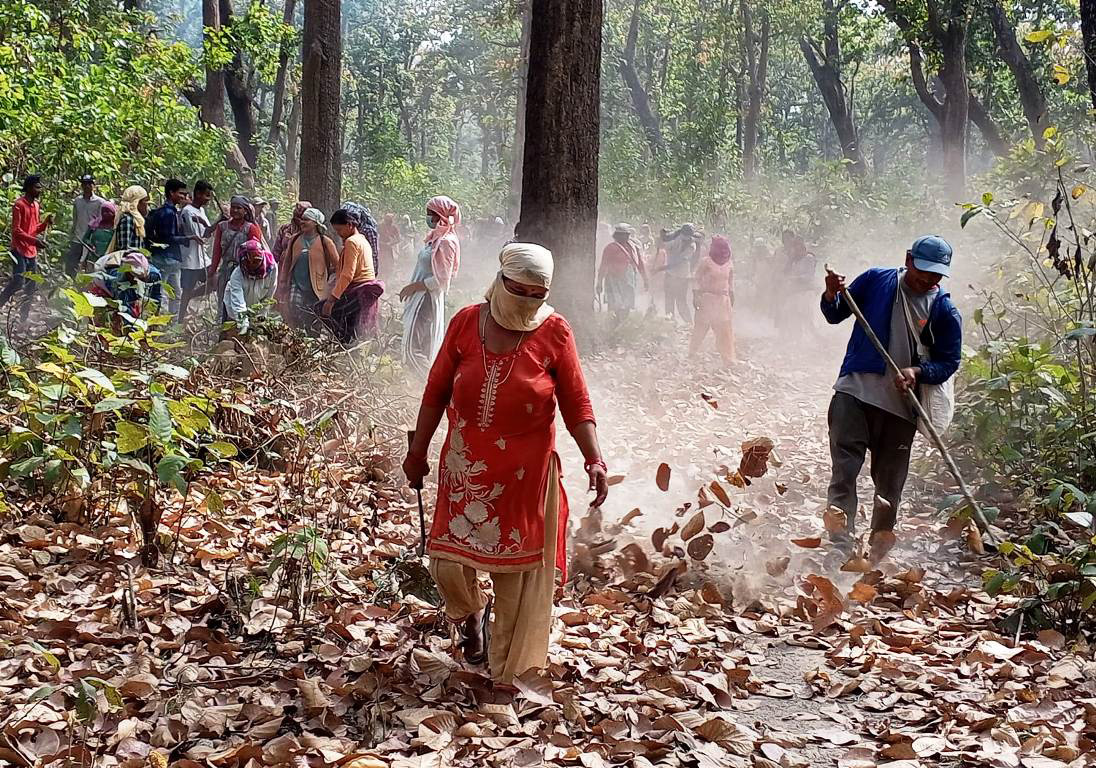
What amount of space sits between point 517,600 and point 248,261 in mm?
7123

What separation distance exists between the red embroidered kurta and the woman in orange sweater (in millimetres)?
5212

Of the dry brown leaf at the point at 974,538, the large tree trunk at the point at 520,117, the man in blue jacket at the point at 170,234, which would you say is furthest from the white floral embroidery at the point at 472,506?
the large tree trunk at the point at 520,117

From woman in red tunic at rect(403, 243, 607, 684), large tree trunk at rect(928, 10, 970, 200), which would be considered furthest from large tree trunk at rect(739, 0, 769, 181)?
woman in red tunic at rect(403, 243, 607, 684)

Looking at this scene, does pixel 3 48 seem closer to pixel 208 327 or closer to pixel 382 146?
pixel 208 327

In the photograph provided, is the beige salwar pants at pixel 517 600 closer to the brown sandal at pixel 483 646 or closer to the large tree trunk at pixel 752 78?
the brown sandal at pixel 483 646

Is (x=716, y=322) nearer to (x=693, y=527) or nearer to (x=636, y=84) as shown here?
(x=693, y=527)

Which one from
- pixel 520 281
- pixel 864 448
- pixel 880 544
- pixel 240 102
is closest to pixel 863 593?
pixel 880 544

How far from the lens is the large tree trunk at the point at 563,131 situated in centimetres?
867

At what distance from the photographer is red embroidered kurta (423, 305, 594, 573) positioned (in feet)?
13.0

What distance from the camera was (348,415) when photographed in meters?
7.50

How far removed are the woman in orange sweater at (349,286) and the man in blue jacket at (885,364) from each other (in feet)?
15.0

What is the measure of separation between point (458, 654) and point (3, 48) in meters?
11.3

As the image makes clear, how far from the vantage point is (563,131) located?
28.8ft

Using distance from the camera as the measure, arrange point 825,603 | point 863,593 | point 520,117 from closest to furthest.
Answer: point 825,603 → point 863,593 → point 520,117
